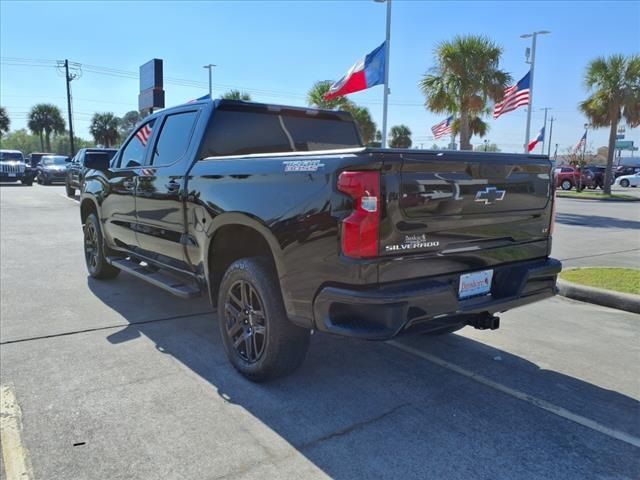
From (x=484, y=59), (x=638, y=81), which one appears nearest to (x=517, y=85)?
(x=484, y=59)

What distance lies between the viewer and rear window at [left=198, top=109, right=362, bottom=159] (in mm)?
4371

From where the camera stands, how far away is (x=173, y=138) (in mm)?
4770

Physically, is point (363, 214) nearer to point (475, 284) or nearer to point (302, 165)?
point (302, 165)

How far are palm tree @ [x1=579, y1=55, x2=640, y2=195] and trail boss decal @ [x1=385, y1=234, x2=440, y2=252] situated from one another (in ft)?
89.1

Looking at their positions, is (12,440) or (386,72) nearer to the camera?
(12,440)

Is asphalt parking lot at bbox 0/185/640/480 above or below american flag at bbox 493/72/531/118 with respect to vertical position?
below

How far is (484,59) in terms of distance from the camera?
61.5 feet

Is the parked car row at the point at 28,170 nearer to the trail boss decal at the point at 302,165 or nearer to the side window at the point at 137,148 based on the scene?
the side window at the point at 137,148

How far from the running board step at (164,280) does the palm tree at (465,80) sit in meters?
16.0

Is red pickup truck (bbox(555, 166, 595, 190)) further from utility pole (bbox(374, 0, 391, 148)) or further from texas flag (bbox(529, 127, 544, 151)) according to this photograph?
utility pole (bbox(374, 0, 391, 148))

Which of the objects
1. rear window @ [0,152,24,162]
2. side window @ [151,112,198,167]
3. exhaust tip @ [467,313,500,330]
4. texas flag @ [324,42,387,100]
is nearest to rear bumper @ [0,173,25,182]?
rear window @ [0,152,24,162]

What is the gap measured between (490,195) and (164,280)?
3.02m

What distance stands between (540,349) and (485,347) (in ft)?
1.56

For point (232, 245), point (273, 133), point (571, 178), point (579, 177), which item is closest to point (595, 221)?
point (273, 133)
